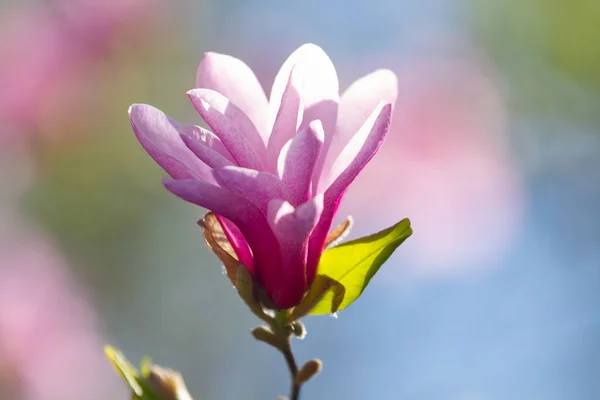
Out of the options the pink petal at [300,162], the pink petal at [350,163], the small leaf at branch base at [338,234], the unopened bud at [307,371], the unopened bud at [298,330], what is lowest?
the unopened bud at [307,371]

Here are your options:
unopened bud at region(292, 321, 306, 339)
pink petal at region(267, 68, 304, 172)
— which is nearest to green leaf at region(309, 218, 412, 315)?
unopened bud at region(292, 321, 306, 339)

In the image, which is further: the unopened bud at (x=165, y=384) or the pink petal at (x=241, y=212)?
the unopened bud at (x=165, y=384)

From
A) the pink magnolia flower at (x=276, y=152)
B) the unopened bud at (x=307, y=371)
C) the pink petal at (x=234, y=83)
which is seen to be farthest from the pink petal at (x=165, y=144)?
the unopened bud at (x=307, y=371)

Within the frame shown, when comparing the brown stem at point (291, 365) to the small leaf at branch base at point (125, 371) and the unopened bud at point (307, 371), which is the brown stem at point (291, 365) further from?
the small leaf at branch base at point (125, 371)

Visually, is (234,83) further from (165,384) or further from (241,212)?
(165,384)

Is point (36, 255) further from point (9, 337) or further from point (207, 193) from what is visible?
point (207, 193)

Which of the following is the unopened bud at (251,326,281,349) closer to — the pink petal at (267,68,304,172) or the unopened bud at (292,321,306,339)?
the unopened bud at (292,321,306,339)

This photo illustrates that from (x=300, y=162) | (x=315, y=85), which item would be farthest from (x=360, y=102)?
(x=300, y=162)
